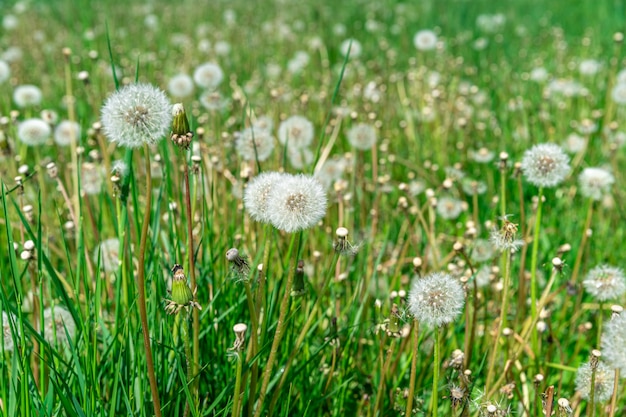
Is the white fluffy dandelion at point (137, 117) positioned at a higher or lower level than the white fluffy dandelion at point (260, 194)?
higher

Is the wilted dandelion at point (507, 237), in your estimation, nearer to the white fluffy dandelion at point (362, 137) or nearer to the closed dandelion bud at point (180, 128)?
the closed dandelion bud at point (180, 128)

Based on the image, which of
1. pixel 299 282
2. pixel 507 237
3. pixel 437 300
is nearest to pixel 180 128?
pixel 299 282

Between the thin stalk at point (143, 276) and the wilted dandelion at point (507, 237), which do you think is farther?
the wilted dandelion at point (507, 237)

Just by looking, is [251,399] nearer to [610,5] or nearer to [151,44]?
[151,44]

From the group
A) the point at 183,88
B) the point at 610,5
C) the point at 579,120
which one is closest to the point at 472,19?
the point at 610,5

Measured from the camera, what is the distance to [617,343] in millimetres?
1236

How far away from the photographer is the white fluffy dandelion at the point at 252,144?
7.22ft

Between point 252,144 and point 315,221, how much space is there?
1065 millimetres

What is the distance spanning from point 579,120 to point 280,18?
377cm

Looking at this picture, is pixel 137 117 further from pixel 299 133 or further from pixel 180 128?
pixel 299 133

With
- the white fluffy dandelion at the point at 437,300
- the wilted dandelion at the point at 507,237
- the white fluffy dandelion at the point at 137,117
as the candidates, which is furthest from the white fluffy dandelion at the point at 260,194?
the wilted dandelion at the point at 507,237

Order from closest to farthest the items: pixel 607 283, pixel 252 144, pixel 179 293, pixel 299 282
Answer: pixel 179 293, pixel 299 282, pixel 607 283, pixel 252 144

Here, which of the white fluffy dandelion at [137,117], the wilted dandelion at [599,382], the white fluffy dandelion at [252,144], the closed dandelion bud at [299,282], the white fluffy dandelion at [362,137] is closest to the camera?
the white fluffy dandelion at [137,117]

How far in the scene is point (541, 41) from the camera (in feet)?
18.8
